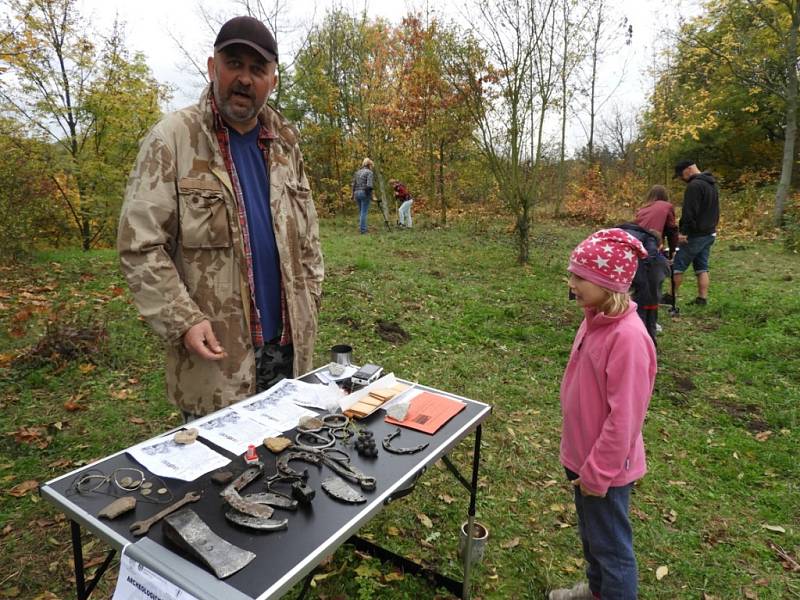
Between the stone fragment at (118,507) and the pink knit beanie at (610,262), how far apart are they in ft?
6.05

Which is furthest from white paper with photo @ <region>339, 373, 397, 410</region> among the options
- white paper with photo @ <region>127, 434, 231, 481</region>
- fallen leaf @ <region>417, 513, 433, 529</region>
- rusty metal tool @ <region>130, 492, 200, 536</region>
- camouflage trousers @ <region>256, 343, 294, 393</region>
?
fallen leaf @ <region>417, 513, 433, 529</region>

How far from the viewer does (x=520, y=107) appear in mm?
9086

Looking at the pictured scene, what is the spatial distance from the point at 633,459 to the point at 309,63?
1755cm

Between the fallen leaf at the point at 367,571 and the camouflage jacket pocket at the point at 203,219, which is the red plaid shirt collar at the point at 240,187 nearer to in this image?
the camouflage jacket pocket at the point at 203,219

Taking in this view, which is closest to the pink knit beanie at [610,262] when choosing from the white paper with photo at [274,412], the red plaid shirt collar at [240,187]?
the white paper with photo at [274,412]

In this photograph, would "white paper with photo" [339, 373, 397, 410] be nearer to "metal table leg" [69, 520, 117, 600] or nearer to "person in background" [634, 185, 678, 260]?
"metal table leg" [69, 520, 117, 600]

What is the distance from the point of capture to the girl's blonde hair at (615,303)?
1988 mm

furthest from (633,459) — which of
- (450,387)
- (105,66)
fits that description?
(105,66)

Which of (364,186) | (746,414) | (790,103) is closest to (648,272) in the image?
(746,414)

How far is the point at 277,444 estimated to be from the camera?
1799 millimetres

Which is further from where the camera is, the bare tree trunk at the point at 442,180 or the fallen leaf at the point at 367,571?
the bare tree trunk at the point at 442,180

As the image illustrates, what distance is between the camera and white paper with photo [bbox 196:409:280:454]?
1817 mm

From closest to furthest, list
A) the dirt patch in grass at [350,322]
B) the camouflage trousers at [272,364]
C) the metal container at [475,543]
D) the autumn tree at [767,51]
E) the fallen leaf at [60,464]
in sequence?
the camouflage trousers at [272,364], the metal container at [475,543], the fallen leaf at [60,464], the dirt patch in grass at [350,322], the autumn tree at [767,51]

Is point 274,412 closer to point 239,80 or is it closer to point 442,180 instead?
point 239,80
